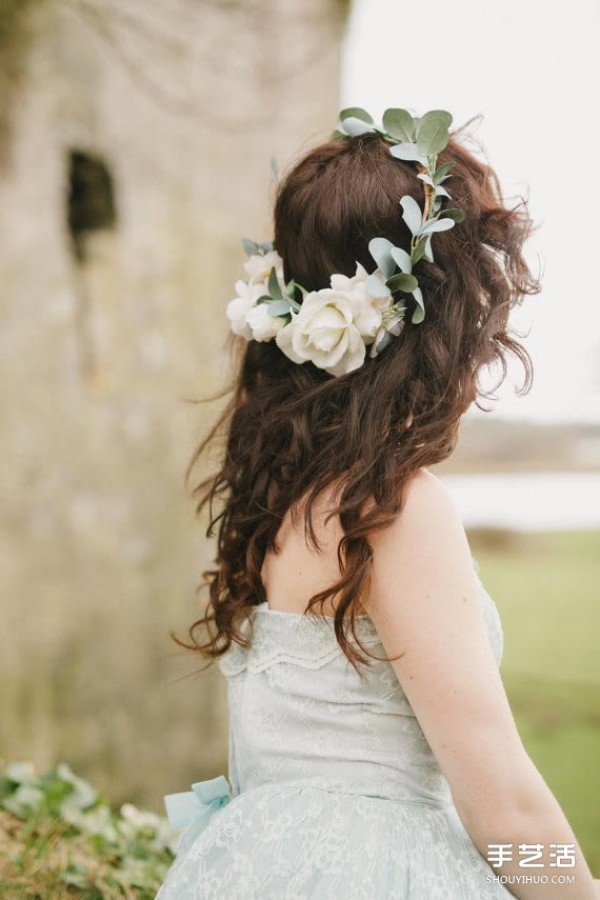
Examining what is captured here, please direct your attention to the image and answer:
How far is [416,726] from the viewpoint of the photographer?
62.4 inches

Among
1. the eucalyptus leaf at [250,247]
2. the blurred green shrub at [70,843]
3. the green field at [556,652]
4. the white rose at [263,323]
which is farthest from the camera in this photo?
the green field at [556,652]

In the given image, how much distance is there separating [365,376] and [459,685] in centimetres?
53

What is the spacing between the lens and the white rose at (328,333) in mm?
1593

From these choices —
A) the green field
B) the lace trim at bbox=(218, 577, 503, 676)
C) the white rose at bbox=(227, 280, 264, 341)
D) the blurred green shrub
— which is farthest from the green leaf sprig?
the green field

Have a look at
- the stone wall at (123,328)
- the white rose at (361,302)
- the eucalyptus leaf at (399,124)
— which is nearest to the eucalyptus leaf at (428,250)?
the white rose at (361,302)

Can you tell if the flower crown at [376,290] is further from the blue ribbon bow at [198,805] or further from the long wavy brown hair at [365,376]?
the blue ribbon bow at [198,805]

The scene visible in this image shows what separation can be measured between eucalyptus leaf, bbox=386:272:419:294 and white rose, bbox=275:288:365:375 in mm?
78

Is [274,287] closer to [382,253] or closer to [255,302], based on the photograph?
[255,302]

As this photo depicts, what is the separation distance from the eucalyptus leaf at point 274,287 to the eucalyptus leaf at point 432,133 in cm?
33

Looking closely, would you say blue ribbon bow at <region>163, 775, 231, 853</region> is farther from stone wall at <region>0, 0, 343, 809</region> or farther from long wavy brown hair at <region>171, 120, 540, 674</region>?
stone wall at <region>0, 0, 343, 809</region>

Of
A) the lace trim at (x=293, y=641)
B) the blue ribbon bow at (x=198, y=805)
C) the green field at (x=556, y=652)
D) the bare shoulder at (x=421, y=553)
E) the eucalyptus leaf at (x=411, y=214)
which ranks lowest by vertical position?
the green field at (x=556, y=652)

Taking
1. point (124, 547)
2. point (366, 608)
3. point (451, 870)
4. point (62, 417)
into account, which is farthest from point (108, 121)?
point (451, 870)

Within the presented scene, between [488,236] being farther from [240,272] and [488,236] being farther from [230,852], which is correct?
[240,272]

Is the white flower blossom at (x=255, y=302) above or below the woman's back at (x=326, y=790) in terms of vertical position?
above
